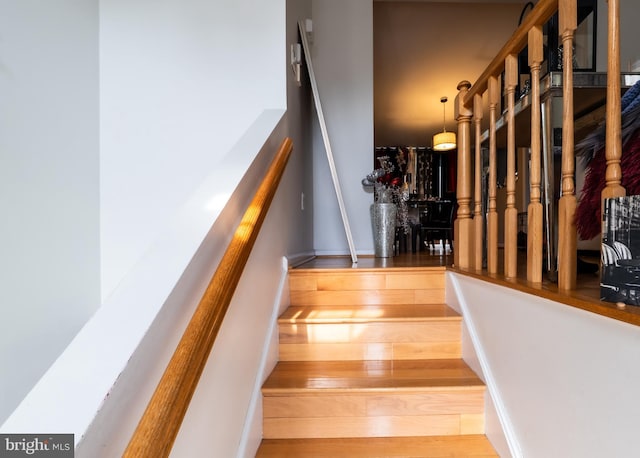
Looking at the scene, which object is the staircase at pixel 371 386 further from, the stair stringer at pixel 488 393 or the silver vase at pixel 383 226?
the silver vase at pixel 383 226

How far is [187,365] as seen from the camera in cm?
63

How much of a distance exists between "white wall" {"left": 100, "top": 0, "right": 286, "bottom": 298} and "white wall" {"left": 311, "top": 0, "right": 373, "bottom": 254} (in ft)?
4.88

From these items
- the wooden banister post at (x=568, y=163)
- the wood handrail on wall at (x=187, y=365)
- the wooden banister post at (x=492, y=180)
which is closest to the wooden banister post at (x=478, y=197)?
the wooden banister post at (x=492, y=180)

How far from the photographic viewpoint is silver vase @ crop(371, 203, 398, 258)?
2.84m

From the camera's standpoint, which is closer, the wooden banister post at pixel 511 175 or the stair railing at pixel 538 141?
the stair railing at pixel 538 141

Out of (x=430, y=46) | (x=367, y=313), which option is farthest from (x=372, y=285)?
(x=430, y=46)

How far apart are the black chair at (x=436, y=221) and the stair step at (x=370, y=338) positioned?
3.78m

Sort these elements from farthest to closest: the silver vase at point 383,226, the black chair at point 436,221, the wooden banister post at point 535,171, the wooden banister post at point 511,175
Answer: the black chair at point 436,221 → the silver vase at point 383,226 → the wooden banister post at point 511,175 → the wooden banister post at point 535,171

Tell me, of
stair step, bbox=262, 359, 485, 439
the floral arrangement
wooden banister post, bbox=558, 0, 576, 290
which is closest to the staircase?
stair step, bbox=262, 359, 485, 439

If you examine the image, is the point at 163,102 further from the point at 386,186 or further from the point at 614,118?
the point at 614,118

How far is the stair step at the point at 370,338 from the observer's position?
1.63 meters

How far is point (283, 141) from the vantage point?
74.3 inches

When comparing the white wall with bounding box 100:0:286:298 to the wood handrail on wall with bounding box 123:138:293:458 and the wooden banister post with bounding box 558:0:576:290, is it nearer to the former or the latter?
the wood handrail on wall with bounding box 123:138:293:458

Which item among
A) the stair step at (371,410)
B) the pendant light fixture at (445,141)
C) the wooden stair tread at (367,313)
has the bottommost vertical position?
the stair step at (371,410)
